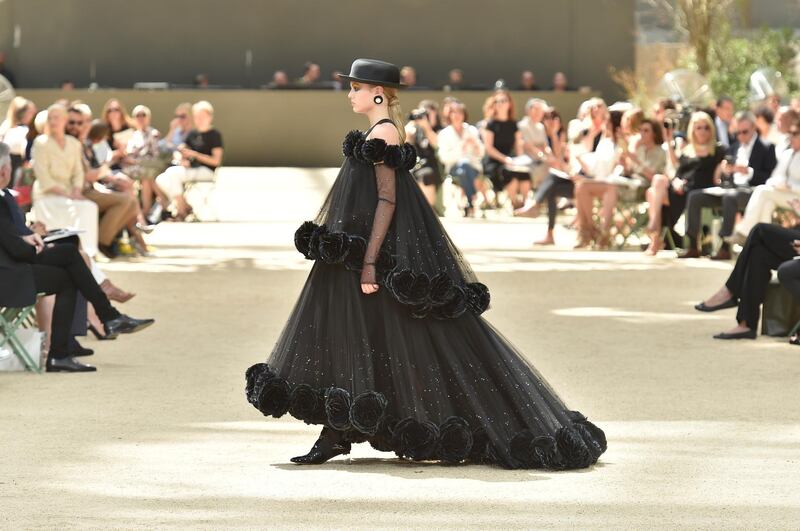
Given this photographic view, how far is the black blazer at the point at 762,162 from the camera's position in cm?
1395

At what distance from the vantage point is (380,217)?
5598mm

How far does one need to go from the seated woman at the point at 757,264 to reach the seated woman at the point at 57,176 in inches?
193

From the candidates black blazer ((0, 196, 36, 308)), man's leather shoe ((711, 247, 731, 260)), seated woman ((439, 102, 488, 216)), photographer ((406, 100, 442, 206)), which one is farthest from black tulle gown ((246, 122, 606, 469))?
seated woman ((439, 102, 488, 216))

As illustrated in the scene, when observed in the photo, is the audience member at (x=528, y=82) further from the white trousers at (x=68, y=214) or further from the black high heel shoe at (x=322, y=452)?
the black high heel shoe at (x=322, y=452)

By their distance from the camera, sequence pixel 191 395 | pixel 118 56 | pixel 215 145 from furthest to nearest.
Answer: pixel 118 56, pixel 215 145, pixel 191 395

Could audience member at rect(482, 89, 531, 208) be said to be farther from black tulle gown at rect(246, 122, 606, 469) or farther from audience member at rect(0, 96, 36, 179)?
black tulle gown at rect(246, 122, 606, 469)

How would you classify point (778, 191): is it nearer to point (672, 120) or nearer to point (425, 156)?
point (672, 120)

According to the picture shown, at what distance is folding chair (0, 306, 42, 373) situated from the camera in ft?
25.9

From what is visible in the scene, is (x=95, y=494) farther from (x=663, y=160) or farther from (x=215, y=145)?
(x=215, y=145)

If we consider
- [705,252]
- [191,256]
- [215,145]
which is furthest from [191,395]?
[215,145]

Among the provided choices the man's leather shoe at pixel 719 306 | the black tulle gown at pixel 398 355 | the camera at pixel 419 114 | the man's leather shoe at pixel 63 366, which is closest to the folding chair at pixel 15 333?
the man's leather shoe at pixel 63 366

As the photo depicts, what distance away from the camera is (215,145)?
18.9 m

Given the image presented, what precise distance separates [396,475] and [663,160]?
389 inches

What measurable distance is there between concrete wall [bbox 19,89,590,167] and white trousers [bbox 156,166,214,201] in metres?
12.2
